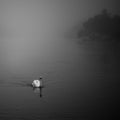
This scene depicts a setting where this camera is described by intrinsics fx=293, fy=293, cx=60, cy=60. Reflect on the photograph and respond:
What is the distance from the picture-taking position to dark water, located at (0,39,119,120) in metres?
16.6

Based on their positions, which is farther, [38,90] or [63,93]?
[38,90]

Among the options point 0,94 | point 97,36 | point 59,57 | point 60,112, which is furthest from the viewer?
point 97,36

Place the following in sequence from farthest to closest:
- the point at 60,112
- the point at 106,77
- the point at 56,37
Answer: the point at 56,37, the point at 106,77, the point at 60,112

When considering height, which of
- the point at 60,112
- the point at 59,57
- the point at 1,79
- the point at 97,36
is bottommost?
the point at 60,112

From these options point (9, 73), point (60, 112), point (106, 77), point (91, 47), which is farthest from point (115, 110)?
point (91, 47)

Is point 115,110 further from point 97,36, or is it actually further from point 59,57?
point 97,36

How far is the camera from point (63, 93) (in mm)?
19609

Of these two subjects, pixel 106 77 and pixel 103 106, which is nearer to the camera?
pixel 103 106

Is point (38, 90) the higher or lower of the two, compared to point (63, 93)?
higher

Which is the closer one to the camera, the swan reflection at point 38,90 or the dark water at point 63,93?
the dark water at point 63,93

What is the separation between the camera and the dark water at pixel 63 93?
16.6m

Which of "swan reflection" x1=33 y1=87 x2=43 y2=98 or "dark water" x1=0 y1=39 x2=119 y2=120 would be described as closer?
"dark water" x1=0 y1=39 x2=119 y2=120

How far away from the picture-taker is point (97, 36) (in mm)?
40031

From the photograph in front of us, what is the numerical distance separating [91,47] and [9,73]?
42.2 feet
